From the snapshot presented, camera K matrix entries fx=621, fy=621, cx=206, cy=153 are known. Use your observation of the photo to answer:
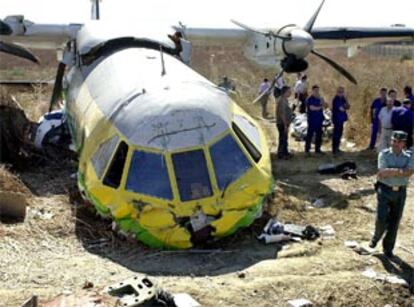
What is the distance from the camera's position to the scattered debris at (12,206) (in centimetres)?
906

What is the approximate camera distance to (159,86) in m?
8.98

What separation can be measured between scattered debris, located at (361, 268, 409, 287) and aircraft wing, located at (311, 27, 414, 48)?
31.9ft

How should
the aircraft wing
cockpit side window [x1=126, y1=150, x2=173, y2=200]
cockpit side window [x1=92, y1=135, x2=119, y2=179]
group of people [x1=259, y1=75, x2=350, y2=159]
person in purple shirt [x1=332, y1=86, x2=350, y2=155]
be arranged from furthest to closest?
1. the aircraft wing
2. person in purple shirt [x1=332, y1=86, x2=350, y2=155]
3. group of people [x1=259, y1=75, x2=350, y2=159]
4. cockpit side window [x1=92, y1=135, x2=119, y2=179]
5. cockpit side window [x1=126, y1=150, x2=173, y2=200]

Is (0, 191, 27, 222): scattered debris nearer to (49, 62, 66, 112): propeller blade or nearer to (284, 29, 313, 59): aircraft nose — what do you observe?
(49, 62, 66, 112): propeller blade

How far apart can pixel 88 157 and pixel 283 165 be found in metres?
5.85

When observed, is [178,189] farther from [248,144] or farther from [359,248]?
[359,248]

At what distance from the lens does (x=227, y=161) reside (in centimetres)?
820

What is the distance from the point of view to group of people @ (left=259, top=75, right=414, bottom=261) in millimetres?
7875

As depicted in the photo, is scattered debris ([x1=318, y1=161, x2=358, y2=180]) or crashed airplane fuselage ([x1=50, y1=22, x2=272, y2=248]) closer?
crashed airplane fuselage ([x1=50, y1=22, x2=272, y2=248])

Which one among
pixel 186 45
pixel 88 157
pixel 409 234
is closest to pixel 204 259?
pixel 88 157

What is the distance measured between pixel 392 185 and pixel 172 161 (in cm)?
281

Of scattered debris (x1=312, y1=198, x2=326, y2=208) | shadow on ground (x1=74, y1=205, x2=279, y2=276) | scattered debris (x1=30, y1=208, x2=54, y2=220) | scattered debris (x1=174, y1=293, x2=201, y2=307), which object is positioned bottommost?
scattered debris (x1=312, y1=198, x2=326, y2=208)

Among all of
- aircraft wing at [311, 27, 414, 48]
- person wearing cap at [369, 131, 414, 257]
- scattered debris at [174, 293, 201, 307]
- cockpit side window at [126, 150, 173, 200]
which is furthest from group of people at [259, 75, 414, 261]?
scattered debris at [174, 293, 201, 307]

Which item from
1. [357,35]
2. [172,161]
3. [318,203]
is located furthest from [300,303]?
[357,35]
